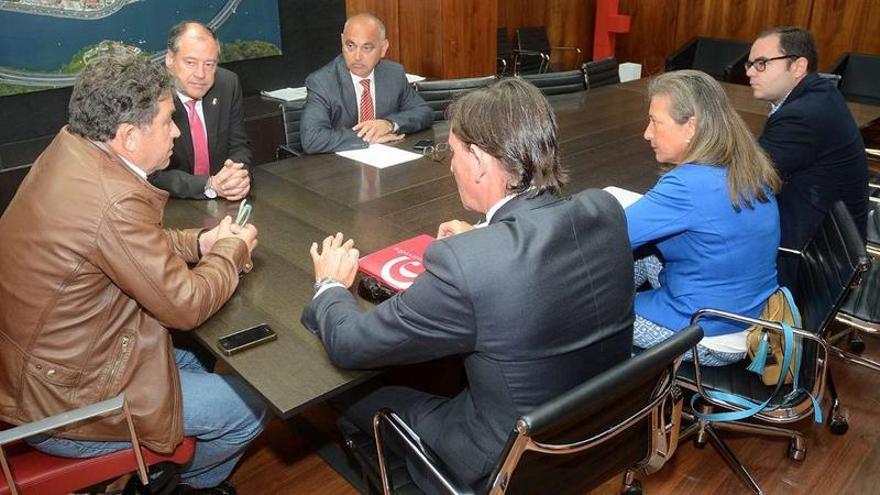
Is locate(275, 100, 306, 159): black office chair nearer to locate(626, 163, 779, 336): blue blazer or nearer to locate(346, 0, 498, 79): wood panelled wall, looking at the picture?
locate(626, 163, 779, 336): blue blazer

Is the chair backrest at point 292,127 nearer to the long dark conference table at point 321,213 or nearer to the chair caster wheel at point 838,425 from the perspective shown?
the long dark conference table at point 321,213

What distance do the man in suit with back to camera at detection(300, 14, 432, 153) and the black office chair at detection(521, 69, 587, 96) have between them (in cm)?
95

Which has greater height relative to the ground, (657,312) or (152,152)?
(152,152)

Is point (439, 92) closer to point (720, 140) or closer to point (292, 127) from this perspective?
point (292, 127)

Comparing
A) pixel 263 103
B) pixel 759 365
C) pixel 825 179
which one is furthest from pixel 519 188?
pixel 263 103

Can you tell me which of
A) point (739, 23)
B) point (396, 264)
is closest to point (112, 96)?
point (396, 264)

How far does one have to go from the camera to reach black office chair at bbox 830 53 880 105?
5.77m

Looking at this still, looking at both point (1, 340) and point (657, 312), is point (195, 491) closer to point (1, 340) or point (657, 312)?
point (1, 340)

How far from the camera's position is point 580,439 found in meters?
1.40

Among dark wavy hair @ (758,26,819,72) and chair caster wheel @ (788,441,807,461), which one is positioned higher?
dark wavy hair @ (758,26,819,72)

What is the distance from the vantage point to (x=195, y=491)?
2.19m

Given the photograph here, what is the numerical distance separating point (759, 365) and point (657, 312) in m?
0.33

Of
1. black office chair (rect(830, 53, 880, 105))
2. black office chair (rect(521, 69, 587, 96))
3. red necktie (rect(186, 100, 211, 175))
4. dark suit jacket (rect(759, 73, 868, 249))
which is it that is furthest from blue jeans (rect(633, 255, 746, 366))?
black office chair (rect(830, 53, 880, 105))

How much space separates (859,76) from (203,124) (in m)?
5.49
